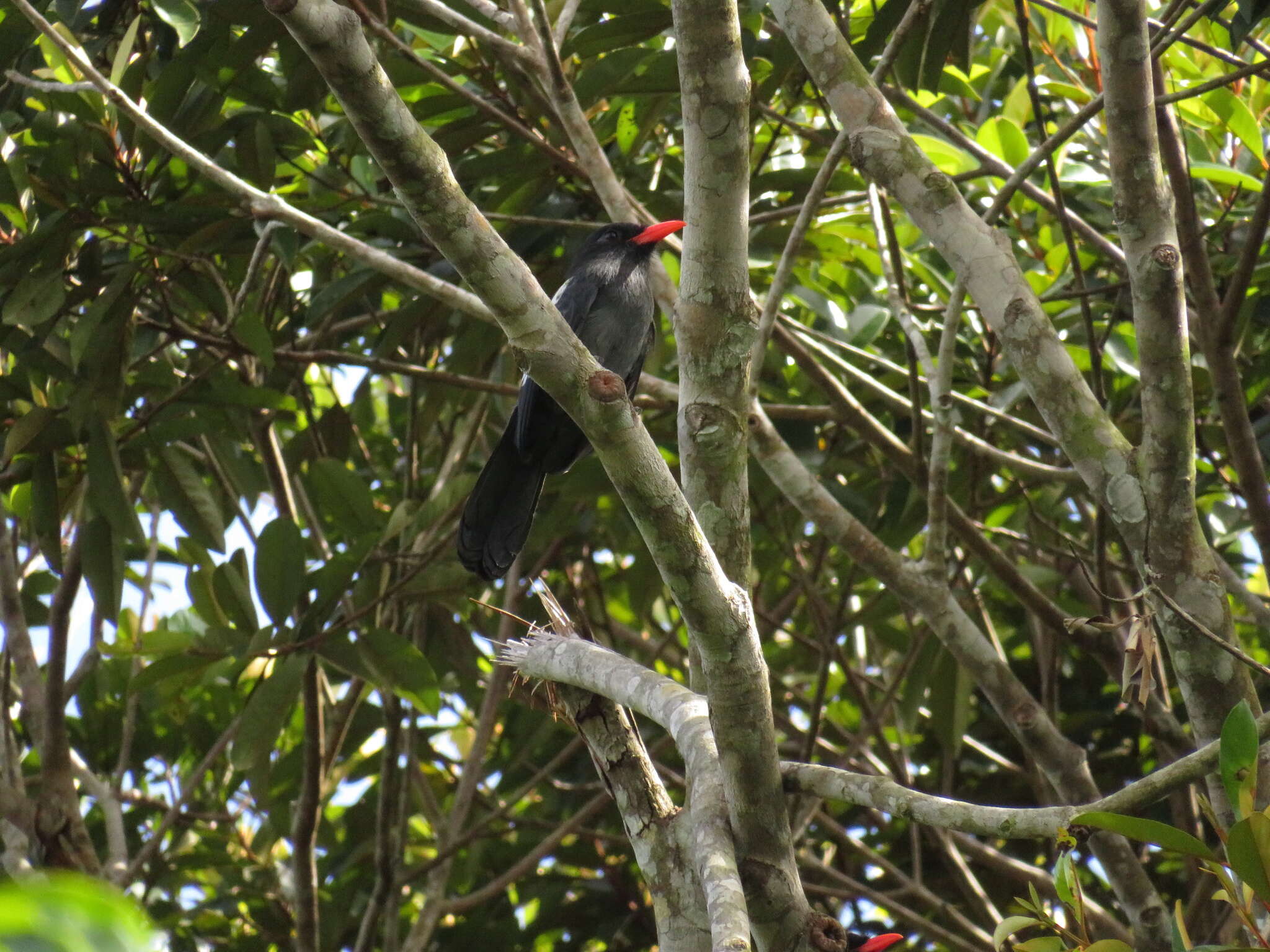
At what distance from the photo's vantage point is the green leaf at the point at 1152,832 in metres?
1.53

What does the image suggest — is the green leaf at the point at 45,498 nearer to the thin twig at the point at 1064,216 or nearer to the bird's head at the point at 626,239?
the bird's head at the point at 626,239

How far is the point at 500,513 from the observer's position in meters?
3.66

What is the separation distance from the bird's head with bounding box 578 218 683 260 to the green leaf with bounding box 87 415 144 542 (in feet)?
5.16

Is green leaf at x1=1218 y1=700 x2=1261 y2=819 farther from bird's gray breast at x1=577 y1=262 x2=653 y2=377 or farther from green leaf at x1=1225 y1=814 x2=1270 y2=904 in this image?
bird's gray breast at x1=577 y1=262 x2=653 y2=377

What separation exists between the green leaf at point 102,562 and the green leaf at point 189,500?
26cm

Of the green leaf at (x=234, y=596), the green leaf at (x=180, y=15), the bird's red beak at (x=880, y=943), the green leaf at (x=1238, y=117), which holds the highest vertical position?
the green leaf at (x=180, y=15)

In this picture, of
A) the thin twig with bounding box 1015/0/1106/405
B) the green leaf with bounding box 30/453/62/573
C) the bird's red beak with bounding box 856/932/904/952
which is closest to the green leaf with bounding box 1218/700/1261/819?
the bird's red beak with bounding box 856/932/904/952

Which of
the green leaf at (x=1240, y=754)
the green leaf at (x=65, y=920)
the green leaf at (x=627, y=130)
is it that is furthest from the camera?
the green leaf at (x=627, y=130)

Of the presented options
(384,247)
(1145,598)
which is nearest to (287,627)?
(384,247)

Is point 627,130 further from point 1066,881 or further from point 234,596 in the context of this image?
point 1066,881

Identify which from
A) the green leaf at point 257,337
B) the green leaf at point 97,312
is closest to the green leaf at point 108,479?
the green leaf at point 97,312

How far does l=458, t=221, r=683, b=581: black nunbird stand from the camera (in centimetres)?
359

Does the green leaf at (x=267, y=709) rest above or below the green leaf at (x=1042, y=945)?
above

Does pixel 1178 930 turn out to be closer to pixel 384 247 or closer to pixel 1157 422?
pixel 1157 422
